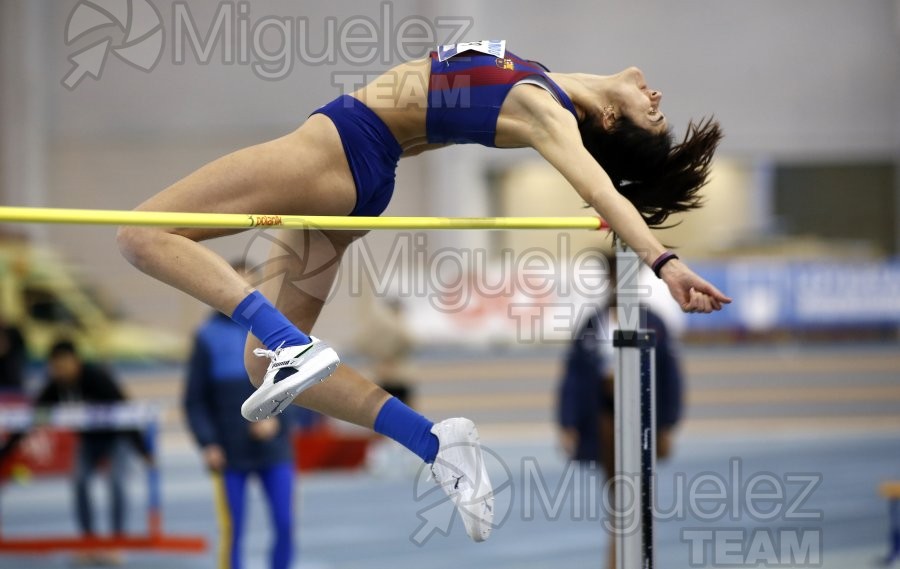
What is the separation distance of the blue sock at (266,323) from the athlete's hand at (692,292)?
3.07ft

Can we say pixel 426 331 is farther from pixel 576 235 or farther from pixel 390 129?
pixel 390 129

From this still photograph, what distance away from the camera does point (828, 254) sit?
1595 centimetres

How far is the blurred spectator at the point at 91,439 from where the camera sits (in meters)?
7.08

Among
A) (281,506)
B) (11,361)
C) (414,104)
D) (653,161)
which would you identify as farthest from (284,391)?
(11,361)

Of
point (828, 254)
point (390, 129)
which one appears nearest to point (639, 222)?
point (390, 129)

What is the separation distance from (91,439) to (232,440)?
2364 mm

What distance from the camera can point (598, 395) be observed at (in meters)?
5.42

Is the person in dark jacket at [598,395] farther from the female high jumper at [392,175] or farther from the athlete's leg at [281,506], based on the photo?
the female high jumper at [392,175]

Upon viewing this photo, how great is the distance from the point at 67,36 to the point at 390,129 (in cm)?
1430

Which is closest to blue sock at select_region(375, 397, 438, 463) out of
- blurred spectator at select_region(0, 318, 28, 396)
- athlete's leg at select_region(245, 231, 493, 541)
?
athlete's leg at select_region(245, 231, 493, 541)

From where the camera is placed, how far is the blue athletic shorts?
3049mm

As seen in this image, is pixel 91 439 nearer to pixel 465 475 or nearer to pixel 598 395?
pixel 598 395

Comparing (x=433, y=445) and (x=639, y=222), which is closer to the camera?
(x=639, y=222)

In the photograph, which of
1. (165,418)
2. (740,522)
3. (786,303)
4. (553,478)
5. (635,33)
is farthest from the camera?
(635,33)
